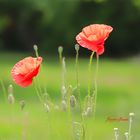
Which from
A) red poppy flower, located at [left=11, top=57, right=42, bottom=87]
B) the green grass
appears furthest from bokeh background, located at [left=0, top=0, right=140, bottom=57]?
red poppy flower, located at [left=11, top=57, right=42, bottom=87]

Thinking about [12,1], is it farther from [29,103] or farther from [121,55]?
[29,103]

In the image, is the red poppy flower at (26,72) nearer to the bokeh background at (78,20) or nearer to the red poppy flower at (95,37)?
Answer: the red poppy flower at (95,37)

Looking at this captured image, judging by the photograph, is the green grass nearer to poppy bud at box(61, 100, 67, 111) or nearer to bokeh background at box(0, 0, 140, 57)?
poppy bud at box(61, 100, 67, 111)

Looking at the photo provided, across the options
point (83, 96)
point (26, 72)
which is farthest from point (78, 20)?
point (26, 72)

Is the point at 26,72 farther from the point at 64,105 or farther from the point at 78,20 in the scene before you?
the point at 78,20

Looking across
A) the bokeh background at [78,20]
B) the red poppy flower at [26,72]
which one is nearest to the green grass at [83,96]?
the red poppy flower at [26,72]

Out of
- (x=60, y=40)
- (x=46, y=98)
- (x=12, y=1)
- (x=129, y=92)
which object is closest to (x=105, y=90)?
(x=129, y=92)
